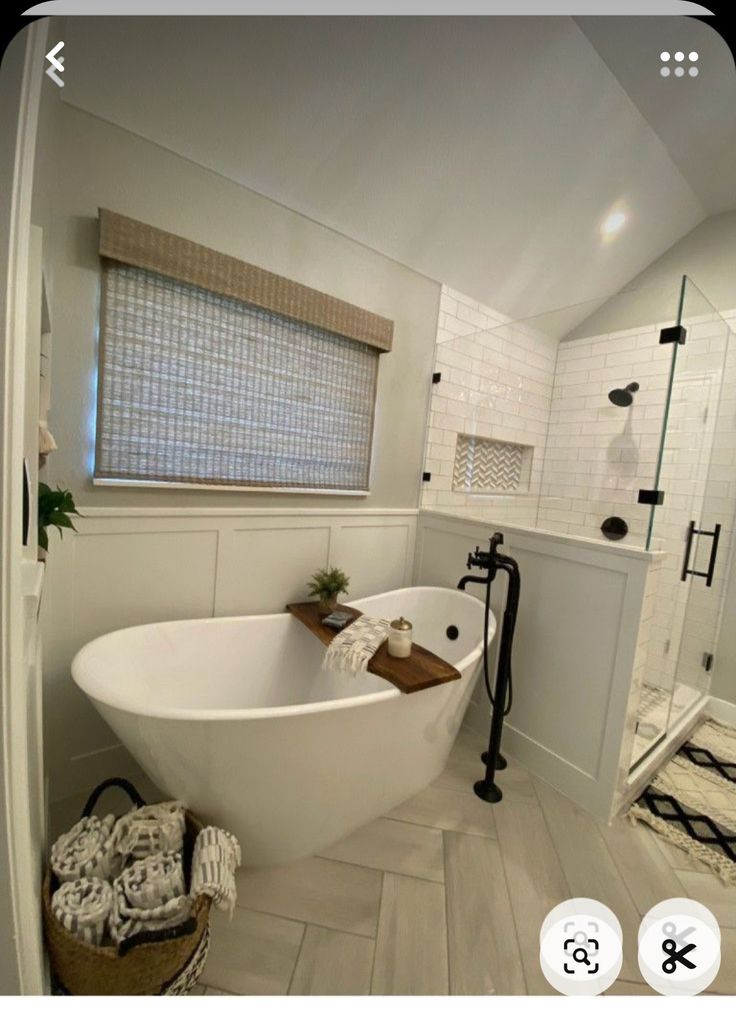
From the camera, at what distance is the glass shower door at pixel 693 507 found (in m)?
1.62

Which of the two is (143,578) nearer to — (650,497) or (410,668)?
(410,668)

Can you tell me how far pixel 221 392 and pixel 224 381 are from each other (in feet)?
0.16

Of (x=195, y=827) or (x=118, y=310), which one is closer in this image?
(x=195, y=827)

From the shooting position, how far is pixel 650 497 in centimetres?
158

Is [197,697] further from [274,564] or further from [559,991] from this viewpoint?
[559,991]

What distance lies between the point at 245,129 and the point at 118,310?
0.85m

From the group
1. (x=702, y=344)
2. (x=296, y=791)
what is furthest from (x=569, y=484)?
(x=296, y=791)

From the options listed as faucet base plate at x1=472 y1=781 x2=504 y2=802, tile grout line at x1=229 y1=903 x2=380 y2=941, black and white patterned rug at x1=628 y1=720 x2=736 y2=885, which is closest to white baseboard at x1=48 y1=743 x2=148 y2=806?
tile grout line at x1=229 y1=903 x2=380 y2=941

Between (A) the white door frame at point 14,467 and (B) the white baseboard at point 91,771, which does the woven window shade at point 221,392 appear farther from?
(B) the white baseboard at point 91,771

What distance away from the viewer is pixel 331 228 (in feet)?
6.26

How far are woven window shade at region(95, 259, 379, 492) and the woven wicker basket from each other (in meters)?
1.28

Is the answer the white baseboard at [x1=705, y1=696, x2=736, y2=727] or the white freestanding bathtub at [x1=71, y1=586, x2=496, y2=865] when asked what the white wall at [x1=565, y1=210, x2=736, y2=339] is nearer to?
the white freestanding bathtub at [x1=71, y1=586, x2=496, y2=865]

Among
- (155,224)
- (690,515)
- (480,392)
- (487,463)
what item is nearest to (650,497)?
(690,515)

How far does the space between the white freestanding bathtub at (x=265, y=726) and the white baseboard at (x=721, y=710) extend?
1829 mm
